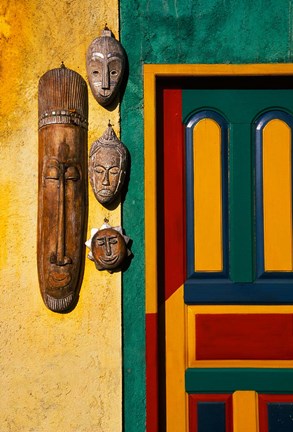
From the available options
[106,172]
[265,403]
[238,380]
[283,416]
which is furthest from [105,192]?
[283,416]

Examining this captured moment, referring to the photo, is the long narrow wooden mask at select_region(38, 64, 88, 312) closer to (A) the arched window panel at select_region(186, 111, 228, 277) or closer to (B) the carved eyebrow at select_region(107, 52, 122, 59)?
(B) the carved eyebrow at select_region(107, 52, 122, 59)

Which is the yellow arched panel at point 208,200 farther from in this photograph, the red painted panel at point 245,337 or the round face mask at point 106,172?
the round face mask at point 106,172

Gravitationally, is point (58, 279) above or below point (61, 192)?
below

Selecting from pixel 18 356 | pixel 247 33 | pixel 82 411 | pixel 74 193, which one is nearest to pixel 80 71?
pixel 74 193

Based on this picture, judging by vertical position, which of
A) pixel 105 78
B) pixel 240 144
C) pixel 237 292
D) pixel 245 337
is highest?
pixel 105 78

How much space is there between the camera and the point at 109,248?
315 centimetres

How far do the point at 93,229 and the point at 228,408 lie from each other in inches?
45.2

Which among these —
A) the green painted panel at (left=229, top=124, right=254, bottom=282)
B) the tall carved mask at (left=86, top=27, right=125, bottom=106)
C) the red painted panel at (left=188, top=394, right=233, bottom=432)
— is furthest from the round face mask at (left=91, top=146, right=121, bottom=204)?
the red painted panel at (left=188, top=394, right=233, bottom=432)

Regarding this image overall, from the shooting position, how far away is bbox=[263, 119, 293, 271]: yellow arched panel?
129 inches

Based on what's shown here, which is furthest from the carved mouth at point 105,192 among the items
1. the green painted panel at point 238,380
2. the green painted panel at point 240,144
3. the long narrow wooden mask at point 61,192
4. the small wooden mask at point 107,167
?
the green painted panel at point 238,380

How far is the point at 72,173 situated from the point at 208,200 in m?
0.71

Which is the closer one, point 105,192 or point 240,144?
point 105,192

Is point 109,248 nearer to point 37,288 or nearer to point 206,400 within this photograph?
point 37,288

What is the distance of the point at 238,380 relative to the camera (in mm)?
3252
